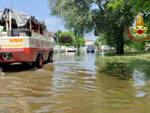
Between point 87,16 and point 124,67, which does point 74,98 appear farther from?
point 87,16

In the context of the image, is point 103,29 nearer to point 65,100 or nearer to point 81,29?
point 81,29

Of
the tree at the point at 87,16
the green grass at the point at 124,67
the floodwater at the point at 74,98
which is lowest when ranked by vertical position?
the floodwater at the point at 74,98

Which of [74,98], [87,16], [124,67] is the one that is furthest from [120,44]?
[74,98]

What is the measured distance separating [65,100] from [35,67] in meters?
6.94

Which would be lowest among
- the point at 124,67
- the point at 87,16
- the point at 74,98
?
the point at 74,98

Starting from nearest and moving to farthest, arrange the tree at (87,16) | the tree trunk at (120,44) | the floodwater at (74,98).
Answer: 1. the floodwater at (74,98)
2. the tree at (87,16)
3. the tree trunk at (120,44)

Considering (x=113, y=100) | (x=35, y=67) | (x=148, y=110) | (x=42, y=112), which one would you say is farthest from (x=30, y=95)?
(x=35, y=67)

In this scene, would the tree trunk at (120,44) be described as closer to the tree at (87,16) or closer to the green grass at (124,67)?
the tree at (87,16)

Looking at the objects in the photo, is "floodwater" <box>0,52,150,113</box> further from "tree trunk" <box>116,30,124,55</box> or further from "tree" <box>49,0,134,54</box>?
"tree trunk" <box>116,30,124,55</box>

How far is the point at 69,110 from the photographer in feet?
14.4

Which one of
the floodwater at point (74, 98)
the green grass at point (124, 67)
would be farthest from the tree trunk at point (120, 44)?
the floodwater at point (74, 98)

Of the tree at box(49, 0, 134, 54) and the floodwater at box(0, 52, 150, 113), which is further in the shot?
the tree at box(49, 0, 134, 54)

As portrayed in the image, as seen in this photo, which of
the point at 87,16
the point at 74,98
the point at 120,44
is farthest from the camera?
the point at 120,44

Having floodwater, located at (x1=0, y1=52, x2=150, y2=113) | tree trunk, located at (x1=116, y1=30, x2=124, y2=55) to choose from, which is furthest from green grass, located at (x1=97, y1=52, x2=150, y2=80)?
tree trunk, located at (x1=116, y1=30, x2=124, y2=55)
